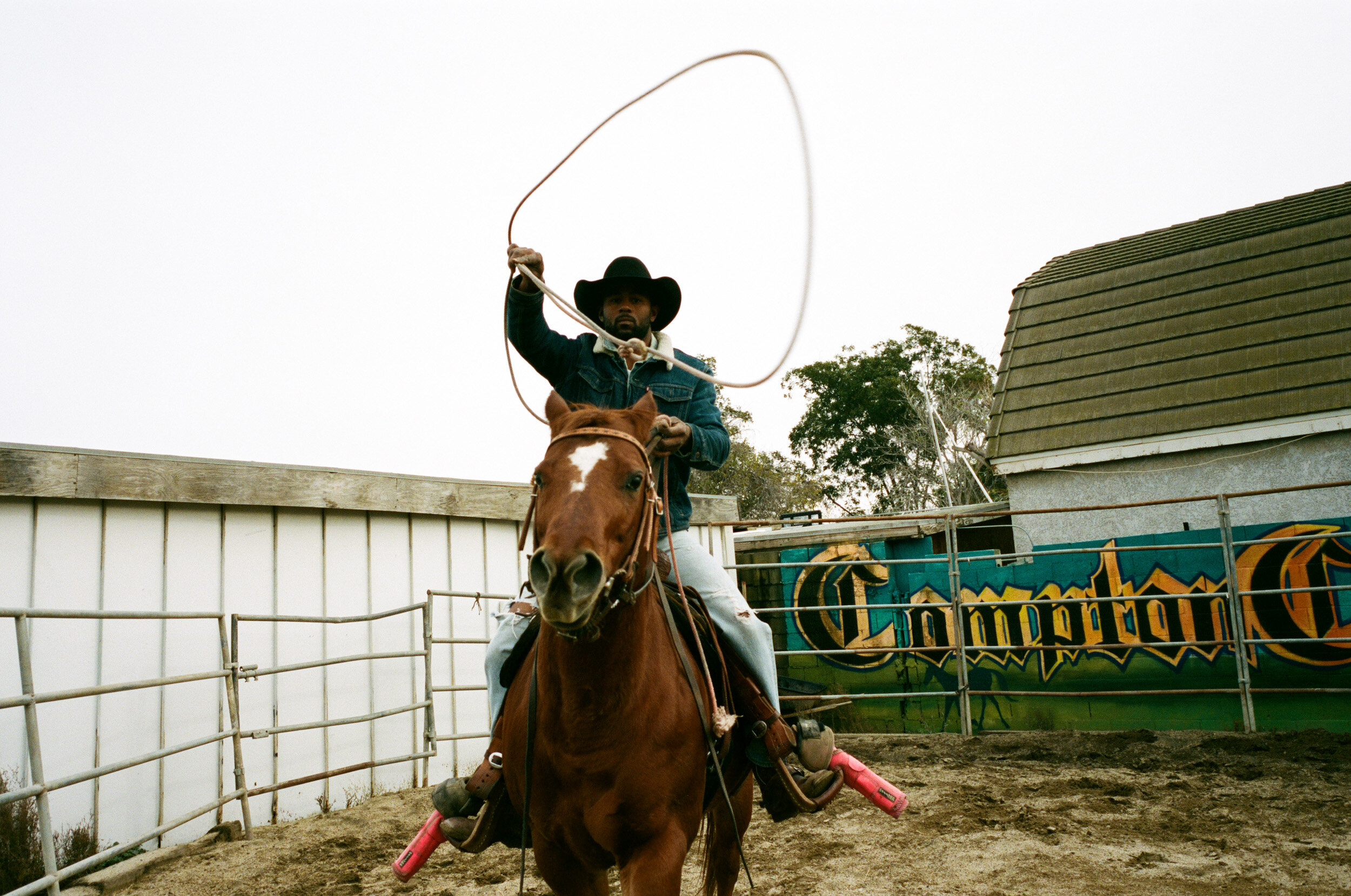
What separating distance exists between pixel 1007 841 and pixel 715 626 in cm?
324

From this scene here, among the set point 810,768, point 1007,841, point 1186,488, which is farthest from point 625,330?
point 1186,488

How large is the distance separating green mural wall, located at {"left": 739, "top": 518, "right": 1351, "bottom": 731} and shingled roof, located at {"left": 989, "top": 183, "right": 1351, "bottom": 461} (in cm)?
190

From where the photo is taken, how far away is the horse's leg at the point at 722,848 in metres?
3.63

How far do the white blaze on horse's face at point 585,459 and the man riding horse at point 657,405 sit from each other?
0.74 meters

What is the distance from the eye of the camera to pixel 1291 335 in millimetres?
→ 10648

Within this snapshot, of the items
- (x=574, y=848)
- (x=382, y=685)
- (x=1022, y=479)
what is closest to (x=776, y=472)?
(x=1022, y=479)

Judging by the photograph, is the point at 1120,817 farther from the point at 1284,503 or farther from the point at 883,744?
the point at 1284,503

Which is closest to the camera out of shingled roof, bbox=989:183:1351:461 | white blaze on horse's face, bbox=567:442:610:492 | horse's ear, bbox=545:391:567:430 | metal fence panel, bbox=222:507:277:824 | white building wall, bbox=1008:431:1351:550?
white blaze on horse's face, bbox=567:442:610:492

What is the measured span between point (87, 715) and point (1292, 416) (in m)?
12.2

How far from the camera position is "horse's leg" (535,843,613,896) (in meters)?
2.69

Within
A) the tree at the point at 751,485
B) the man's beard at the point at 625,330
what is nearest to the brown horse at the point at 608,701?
the man's beard at the point at 625,330

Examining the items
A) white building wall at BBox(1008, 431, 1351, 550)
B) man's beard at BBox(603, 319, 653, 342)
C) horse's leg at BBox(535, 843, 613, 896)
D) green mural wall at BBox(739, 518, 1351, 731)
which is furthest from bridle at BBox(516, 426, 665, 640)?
white building wall at BBox(1008, 431, 1351, 550)

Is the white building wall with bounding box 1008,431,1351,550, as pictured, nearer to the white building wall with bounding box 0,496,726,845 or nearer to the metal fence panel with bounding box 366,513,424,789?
the white building wall with bounding box 0,496,726,845

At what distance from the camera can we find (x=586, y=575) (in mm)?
1970
